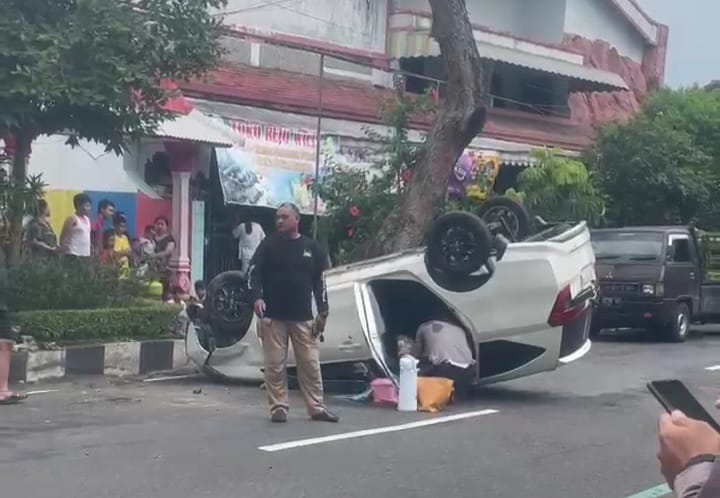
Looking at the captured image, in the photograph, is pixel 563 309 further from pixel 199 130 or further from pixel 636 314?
pixel 199 130

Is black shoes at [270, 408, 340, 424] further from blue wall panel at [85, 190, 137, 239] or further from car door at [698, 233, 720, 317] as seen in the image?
car door at [698, 233, 720, 317]

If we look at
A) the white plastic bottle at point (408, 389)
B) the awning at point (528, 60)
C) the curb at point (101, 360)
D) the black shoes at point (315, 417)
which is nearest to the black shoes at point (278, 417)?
the black shoes at point (315, 417)

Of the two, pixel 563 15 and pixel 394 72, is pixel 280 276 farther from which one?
pixel 563 15

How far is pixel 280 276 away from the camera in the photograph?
34.1ft

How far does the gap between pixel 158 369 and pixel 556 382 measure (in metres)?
4.20

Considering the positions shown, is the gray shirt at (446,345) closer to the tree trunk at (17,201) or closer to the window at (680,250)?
the tree trunk at (17,201)

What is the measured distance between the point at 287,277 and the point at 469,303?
1.99 meters

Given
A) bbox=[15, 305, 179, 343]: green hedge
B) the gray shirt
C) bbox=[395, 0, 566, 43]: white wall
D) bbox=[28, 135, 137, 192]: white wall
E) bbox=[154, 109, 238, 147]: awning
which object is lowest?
bbox=[15, 305, 179, 343]: green hedge

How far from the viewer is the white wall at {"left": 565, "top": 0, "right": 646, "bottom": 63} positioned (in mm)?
32750

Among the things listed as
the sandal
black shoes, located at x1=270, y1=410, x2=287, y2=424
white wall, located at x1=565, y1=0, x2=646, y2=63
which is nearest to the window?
black shoes, located at x1=270, y1=410, x2=287, y2=424

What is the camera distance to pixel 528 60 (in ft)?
89.6

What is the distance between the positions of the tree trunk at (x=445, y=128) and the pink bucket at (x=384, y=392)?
15.8ft

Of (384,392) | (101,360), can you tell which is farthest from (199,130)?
(384,392)

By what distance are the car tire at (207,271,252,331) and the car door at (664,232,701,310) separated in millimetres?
8646
